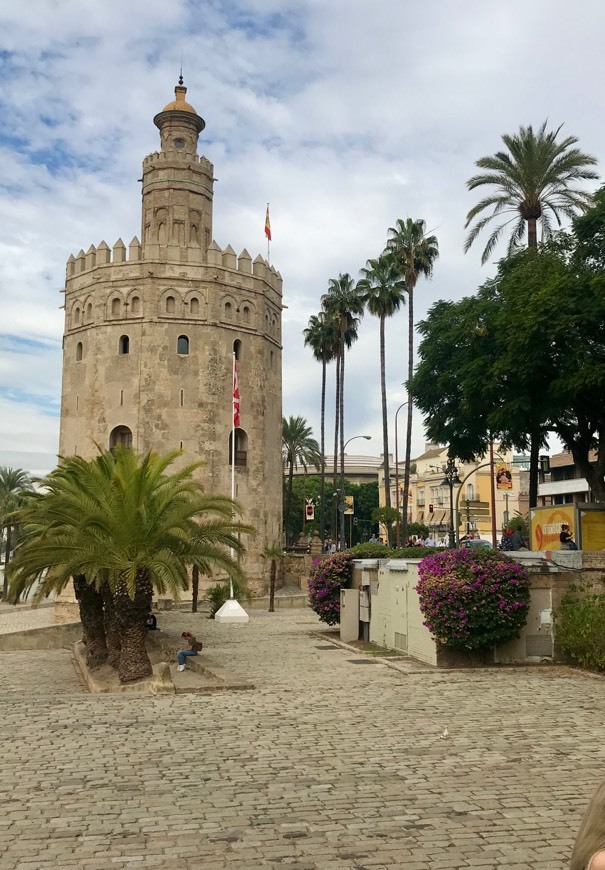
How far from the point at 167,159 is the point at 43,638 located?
26.5 meters

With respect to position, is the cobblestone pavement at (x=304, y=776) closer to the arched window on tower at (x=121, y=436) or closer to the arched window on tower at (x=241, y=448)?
the arched window on tower at (x=121, y=436)

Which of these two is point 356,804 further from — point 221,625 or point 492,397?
point 221,625

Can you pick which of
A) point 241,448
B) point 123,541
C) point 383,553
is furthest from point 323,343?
point 123,541

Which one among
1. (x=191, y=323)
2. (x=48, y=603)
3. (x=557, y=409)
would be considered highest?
(x=191, y=323)

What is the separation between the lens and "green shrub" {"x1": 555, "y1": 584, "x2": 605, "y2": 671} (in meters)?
14.8

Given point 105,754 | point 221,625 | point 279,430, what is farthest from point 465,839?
point 279,430

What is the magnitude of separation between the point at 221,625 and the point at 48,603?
63.8 ft

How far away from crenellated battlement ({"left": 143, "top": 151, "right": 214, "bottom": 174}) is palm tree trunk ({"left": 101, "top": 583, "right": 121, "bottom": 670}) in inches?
1166

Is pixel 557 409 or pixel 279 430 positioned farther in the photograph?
pixel 279 430

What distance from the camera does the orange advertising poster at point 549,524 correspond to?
22750 mm

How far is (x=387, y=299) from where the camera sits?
45.4 m

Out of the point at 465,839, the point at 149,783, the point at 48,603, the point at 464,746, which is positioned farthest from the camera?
the point at 48,603

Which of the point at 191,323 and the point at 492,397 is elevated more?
the point at 191,323

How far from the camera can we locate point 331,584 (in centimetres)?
2294
